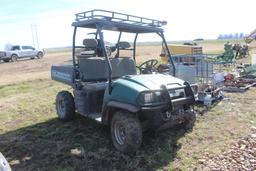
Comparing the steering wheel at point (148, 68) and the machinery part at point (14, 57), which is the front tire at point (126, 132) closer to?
the steering wheel at point (148, 68)

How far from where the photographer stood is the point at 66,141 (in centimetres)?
618

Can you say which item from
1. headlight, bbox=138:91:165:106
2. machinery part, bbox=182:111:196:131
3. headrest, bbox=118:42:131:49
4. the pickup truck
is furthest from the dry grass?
the pickup truck

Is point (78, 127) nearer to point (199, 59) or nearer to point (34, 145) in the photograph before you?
point (34, 145)

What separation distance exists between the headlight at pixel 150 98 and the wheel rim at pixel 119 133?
28.0 inches

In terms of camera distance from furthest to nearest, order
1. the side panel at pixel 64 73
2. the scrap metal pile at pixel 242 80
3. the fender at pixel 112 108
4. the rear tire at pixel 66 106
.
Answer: the scrap metal pile at pixel 242 80, the rear tire at pixel 66 106, the side panel at pixel 64 73, the fender at pixel 112 108

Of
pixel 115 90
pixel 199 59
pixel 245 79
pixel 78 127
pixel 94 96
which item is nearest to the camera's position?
pixel 115 90

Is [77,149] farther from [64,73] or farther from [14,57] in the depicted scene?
[14,57]

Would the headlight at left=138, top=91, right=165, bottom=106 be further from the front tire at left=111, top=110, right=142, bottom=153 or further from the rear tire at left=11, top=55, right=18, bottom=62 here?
the rear tire at left=11, top=55, right=18, bottom=62

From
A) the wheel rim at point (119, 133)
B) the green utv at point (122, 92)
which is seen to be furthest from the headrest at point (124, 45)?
the wheel rim at point (119, 133)

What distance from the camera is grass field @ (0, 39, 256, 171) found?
5.11 m

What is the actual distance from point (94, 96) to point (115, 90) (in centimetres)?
108

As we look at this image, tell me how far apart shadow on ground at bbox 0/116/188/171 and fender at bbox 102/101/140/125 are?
0.51m

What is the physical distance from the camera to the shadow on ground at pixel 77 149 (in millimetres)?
5078

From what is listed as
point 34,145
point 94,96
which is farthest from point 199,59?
point 34,145
